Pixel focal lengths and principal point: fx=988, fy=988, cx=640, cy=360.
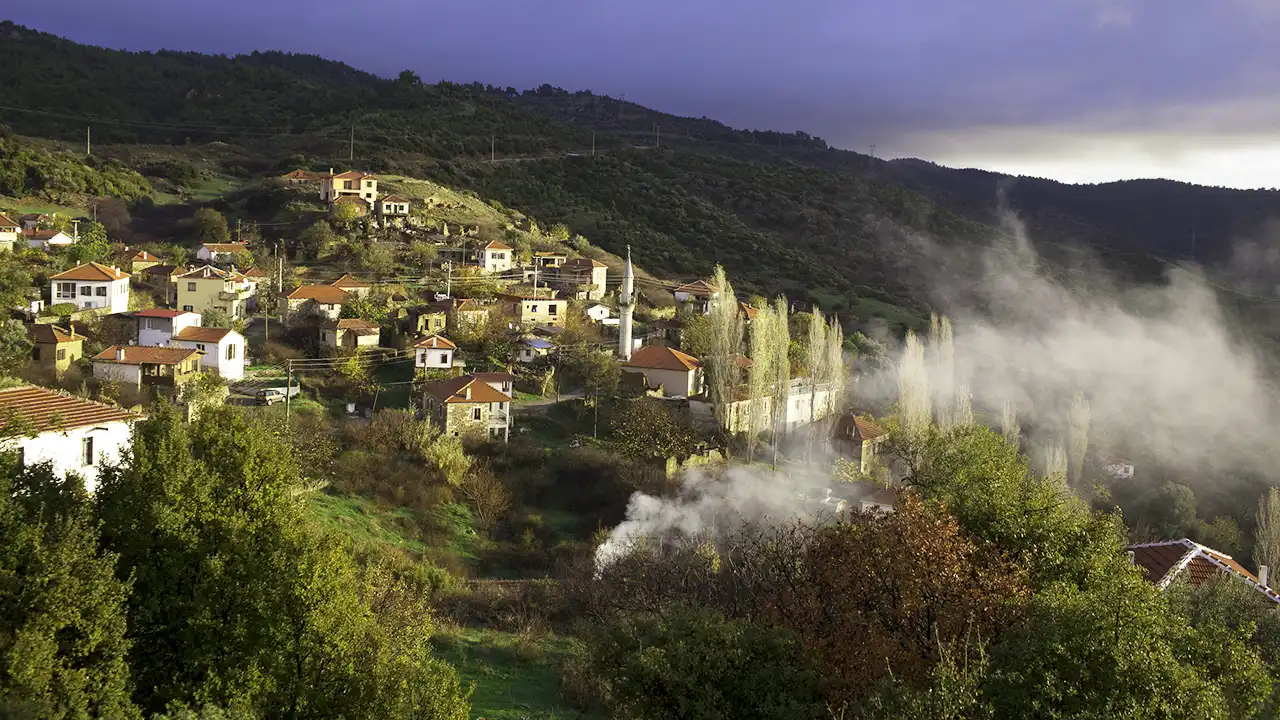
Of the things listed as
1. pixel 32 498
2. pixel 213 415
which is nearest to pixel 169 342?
pixel 213 415

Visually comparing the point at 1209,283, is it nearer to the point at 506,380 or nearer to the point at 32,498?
the point at 506,380

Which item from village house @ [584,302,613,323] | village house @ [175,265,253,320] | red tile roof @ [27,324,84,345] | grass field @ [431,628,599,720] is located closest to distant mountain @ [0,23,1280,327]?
village house @ [584,302,613,323]

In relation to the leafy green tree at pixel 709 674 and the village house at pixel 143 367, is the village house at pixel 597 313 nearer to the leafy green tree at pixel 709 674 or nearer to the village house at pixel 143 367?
the village house at pixel 143 367

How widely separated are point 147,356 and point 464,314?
37.0ft

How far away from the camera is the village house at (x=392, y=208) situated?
50188 mm

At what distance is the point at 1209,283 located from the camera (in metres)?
75.1

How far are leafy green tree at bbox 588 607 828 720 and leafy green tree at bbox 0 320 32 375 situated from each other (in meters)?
20.8

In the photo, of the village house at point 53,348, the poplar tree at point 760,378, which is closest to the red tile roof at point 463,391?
the poplar tree at point 760,378

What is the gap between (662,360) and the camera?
3325 centimetres

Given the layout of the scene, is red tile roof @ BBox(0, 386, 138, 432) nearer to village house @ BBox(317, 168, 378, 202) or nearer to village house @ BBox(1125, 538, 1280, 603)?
village house @ BBox(1125, 538, 1280, 603)

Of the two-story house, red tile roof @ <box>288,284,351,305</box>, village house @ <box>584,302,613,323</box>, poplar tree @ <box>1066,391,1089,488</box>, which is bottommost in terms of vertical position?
poplar tree @ <box>1066,391,1089,488</box>

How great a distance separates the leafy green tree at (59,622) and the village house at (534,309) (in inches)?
1092

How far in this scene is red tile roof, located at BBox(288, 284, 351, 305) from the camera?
35.4m

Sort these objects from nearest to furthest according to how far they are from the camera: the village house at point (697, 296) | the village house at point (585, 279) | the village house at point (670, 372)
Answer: the village house at point (670, 372) → the village house at point (585, 279) → the village house at point (697, 296)
